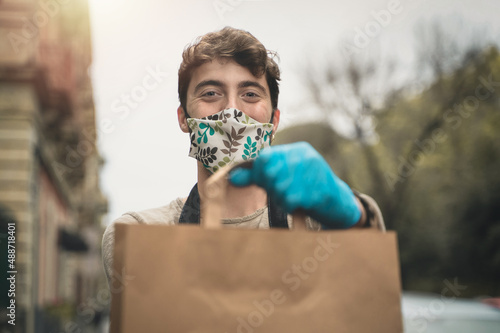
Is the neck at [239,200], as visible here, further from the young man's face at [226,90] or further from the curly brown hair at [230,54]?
Result: the curly brown hair at [230,54]

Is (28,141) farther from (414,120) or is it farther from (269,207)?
(414,120)

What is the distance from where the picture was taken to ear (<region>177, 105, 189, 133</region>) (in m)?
2.18

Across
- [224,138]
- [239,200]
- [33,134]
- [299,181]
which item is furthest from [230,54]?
[33,134]

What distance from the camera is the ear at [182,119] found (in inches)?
85.8

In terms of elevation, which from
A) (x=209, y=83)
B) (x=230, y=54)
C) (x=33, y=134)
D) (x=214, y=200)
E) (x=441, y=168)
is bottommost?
(x=214, y=200)

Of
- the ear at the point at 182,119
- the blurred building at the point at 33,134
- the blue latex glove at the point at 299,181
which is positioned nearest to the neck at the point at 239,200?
the ear at the point at 182,119

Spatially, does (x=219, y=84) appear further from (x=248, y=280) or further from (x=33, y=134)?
(x=33, y=134)

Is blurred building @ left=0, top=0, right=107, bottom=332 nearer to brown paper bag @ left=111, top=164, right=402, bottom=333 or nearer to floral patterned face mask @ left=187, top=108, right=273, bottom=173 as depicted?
floral patterned face mask @ left=187, top=108, right=273, bottom=173

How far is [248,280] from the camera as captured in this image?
3.86 feet

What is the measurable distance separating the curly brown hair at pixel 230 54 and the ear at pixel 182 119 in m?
0.04

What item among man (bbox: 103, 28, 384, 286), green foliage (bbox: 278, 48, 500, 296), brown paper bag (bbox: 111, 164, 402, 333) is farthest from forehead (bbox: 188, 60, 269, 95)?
green foliage (bbox: 278, 48, 500, 296)

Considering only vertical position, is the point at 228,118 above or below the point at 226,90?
below

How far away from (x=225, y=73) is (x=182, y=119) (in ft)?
1.08

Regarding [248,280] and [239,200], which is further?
[239,200]
